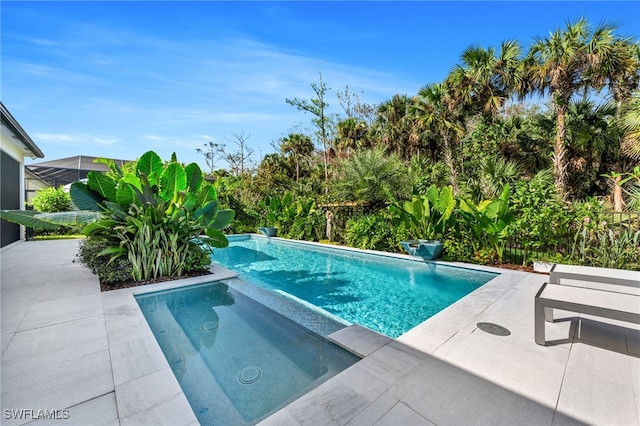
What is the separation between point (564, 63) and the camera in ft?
32.4

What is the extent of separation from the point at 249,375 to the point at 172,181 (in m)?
3.96

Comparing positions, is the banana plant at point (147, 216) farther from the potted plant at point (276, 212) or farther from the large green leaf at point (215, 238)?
the potted plant at point (276, 212)

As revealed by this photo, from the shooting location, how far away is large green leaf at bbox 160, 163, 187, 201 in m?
5.04

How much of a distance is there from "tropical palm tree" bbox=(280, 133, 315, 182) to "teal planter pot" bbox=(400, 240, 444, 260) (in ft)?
39.0

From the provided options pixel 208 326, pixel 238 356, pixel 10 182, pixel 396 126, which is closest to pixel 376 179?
pixel 208 326

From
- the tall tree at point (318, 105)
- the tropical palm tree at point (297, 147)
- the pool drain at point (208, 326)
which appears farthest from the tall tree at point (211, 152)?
the pool drain at point (208, 326)

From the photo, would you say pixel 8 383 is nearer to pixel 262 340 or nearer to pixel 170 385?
pixel 170 385

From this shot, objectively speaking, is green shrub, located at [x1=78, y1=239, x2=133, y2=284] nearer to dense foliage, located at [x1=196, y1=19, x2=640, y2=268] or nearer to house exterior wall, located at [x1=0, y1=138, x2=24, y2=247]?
house exterior wall, located at [x1=0, y1=138, x2=24, y2=247]

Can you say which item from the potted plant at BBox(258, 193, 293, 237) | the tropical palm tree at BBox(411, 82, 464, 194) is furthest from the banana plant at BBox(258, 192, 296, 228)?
the tropical palm tree at BBox(411, 82, 464, 194)

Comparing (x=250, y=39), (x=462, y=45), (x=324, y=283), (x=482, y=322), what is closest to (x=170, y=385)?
(x=482, y=322)

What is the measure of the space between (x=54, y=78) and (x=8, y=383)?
30.4 ft

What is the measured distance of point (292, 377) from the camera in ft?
7.64

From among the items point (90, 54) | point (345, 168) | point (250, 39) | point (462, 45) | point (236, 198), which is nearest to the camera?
point (90, 54)

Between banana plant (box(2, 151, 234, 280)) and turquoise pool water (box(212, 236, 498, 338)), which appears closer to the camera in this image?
turquoise pool water (box(212, 236, 498, 338))
